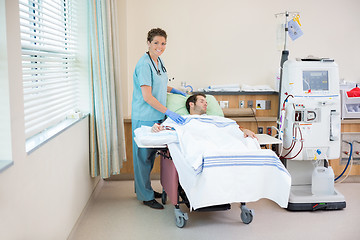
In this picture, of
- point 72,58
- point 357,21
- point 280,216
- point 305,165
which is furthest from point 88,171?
point 357,21

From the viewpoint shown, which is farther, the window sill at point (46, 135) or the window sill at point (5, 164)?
the window sill at point (46, 135)

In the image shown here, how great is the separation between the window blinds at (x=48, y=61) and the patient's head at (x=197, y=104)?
0.96 metres

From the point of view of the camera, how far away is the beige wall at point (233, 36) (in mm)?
4484

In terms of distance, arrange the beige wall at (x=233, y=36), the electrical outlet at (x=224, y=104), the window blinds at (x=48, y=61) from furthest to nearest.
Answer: the beige wall at (x=233, y=36)
the electrical outlet at (x=224, y=104)
the window blinds at (x=48, y=61)

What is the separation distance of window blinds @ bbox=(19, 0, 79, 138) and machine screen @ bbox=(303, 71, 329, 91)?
6.36 feet

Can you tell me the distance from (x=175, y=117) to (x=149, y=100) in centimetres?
27

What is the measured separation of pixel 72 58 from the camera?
10.8 ft

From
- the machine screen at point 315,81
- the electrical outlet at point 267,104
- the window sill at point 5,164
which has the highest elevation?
the machine screen at point 315,81

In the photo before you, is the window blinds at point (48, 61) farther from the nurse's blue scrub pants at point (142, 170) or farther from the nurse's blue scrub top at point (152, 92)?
the nurse's blue scrub pants at point (142, 170)

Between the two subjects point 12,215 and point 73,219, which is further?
point 73,219

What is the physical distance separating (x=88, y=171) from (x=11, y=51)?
1799 mm

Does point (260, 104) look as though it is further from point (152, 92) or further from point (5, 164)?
point (5, 164)

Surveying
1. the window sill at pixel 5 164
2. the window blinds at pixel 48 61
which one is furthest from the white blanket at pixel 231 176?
the window sill at pixel 5 164

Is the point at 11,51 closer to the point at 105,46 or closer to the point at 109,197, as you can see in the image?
the point at 105,46
